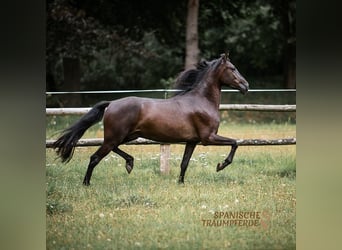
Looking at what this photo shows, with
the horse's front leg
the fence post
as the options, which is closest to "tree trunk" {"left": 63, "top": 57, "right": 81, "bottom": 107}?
the fence post

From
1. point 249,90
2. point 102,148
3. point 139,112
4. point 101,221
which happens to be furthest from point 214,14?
point 101,221

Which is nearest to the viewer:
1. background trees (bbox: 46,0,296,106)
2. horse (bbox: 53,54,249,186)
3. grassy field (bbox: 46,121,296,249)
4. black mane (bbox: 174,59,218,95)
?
grassy field (bbox: 46,121,296,249)

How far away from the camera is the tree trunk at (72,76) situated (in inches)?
199

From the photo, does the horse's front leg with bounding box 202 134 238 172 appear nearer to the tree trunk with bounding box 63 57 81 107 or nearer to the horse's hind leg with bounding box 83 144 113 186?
the horse's hind leg with bounding box 83 144 113 186

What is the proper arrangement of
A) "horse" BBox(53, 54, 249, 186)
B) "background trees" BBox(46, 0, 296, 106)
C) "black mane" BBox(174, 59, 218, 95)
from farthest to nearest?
"background trees" BBox(46, 0, 296, 106) → "black mane" BBox(174, 59, 218, 95) → "horse" BBox(53, 54, 249, 186)

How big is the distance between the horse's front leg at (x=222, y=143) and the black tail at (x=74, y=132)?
818mm

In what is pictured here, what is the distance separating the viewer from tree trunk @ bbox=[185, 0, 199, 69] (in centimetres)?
520

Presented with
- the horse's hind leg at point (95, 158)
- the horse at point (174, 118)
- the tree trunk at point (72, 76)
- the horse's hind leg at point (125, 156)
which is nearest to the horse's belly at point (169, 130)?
the horse at point (174, 118)

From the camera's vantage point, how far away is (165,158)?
4973 mm

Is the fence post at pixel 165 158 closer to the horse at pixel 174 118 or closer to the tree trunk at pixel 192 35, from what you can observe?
the horse at pixel 174 118

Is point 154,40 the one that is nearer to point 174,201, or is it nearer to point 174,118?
point 174,118

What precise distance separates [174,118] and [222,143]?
0.41 metres

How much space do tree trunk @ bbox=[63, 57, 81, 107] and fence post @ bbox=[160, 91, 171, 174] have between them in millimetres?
740
